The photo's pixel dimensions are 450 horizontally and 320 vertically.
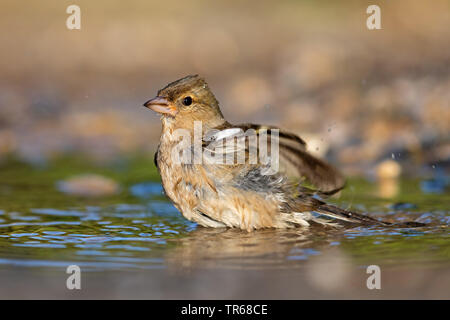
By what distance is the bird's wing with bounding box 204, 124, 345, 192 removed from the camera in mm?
5066

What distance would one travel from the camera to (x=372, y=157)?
8.57 metres

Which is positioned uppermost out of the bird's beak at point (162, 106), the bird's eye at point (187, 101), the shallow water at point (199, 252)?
the bird's eye at point (187, 101)

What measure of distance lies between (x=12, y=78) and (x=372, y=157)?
6794 millimetres

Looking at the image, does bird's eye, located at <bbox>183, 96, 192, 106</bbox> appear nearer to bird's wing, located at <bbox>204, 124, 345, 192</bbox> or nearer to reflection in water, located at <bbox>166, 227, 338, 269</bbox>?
bird's wing, located at <bbox>204, 124, 345, 192</bbox>

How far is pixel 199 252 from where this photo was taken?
14.9ft

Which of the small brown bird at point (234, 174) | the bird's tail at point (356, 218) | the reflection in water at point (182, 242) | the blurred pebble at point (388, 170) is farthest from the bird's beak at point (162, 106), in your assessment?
the blurred pebble at point (388, 170)

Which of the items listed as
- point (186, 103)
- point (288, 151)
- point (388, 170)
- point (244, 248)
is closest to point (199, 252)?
point (244, 248)

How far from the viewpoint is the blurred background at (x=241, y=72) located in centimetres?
920

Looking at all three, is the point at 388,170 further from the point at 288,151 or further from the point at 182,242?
the point at 182,242

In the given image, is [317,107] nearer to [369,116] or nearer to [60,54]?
[369,116]

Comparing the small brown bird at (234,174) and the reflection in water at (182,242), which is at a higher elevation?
the small brown bird at (234,174)

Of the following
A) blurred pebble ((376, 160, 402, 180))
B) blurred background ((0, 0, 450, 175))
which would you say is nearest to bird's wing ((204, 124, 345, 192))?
blurred pebble ((376, 160, 402, 180))

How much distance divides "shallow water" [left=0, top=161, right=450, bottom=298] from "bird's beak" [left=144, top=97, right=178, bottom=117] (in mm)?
804

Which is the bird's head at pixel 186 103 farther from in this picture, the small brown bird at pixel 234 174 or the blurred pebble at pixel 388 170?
the blurred pebble at pixel 388 170
